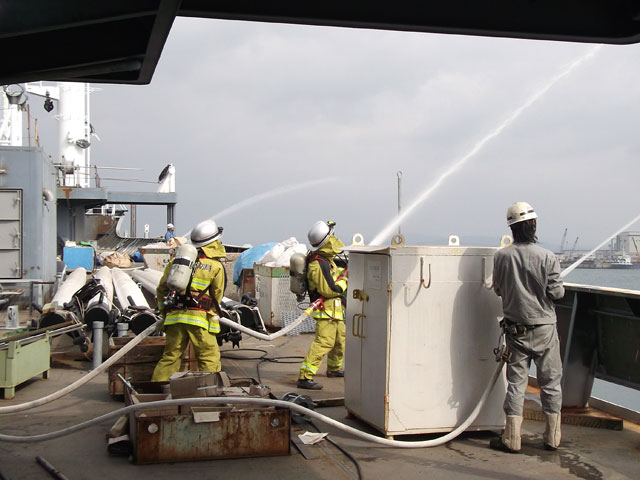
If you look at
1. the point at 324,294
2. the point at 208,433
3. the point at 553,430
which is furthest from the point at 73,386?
the point at 553,430

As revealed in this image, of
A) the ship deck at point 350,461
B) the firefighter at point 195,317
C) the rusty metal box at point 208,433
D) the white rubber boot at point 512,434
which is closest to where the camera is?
the ship deck at point 350,461

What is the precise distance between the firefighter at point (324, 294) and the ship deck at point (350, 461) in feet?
3.31

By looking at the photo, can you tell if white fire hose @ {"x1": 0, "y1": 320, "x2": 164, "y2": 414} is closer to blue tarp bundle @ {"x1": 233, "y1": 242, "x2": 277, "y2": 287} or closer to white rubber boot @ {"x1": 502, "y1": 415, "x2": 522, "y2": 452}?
white rubber boot @ {"x1": 502, "y1": 415, "x2": 522, "y2": 452}

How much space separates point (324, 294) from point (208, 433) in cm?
290

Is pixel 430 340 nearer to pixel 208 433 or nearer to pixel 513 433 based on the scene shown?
pixel 513 433

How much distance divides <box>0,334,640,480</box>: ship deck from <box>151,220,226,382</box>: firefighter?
914mm

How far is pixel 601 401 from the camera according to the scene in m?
6.64

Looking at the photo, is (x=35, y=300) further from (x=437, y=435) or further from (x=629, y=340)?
(x=629, y=340)

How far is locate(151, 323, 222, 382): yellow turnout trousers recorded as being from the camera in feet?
20.7

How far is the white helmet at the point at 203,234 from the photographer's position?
6.53 meters

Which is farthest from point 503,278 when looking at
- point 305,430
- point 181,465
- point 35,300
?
point 35,300

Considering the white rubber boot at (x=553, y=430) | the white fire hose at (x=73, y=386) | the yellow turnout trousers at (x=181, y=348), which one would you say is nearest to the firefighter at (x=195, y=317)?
the yellow turnout trousers at (x=181, y=348)

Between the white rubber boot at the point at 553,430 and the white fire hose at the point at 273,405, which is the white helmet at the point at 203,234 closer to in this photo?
the white fire hose at the point at 273,405

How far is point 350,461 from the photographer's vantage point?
4.97m
